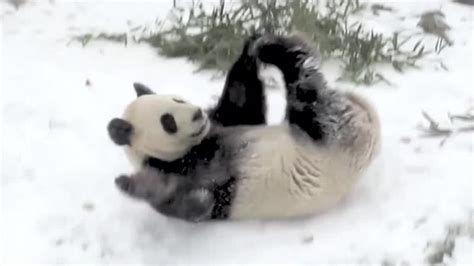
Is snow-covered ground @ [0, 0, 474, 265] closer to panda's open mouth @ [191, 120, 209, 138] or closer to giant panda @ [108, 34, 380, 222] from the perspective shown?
giant panda @ [108, 34, 380, 222]

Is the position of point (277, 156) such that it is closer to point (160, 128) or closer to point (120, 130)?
point (160, 128)

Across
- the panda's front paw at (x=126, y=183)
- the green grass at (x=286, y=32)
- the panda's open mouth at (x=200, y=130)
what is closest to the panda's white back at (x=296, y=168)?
the panda's open mouth at (x=200, y=130)

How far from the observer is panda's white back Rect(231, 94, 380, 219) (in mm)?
2949

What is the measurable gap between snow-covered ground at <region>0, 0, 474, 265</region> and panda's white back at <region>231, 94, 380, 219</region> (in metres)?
0.07

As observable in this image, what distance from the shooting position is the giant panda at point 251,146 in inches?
115

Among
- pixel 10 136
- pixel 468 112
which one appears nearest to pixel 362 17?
pixel 468 112

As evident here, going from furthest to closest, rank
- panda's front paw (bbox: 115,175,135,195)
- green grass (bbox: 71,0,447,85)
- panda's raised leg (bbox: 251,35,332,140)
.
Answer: green grass (bbox: 71,0,447,85) → panda's raised leg (bbox: 251,35,332,140) → panda's front paw (bbox: 115,175,135,195)

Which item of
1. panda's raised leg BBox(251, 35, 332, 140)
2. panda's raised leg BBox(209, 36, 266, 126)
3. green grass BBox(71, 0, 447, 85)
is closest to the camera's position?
panda's raised leg BBox(251, 35, 332, 140)

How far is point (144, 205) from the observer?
10.2 ft

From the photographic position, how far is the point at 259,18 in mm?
4074

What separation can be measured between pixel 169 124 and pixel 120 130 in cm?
13

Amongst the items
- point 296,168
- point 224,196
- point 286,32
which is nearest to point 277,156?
point 296,168

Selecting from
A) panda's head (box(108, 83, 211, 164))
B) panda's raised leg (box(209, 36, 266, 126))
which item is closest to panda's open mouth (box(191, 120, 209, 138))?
panda's head (box(108, 83, 211, 164))

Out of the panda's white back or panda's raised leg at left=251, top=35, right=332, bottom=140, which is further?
panda's raised leg at left=251, top=35, right=332, bottom=140
